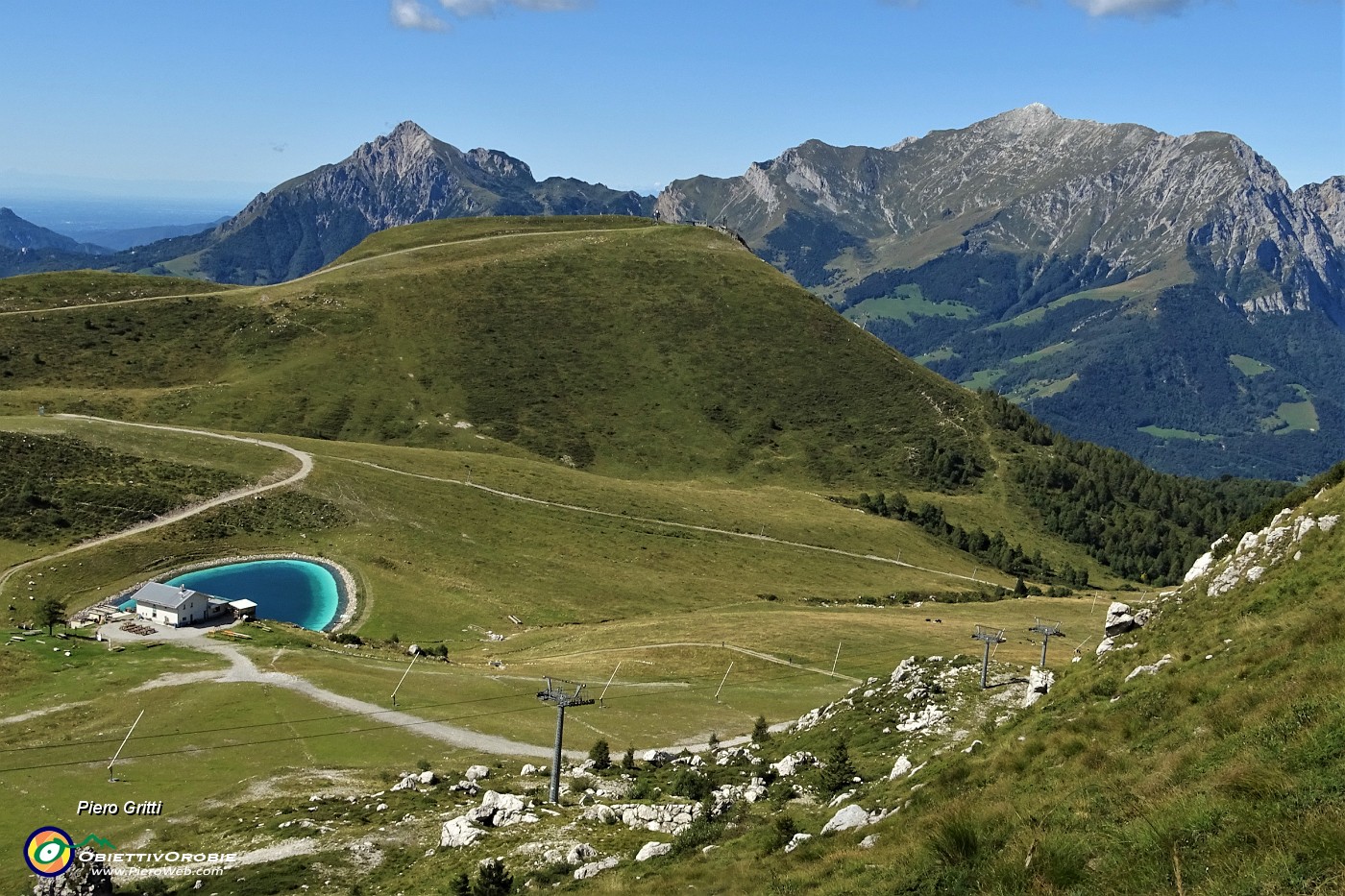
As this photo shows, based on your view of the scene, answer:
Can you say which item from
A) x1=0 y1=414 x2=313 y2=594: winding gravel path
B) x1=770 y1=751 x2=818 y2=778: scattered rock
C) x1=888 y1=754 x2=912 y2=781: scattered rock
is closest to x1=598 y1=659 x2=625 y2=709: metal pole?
x1=770 y1=751 x2=818 y2=778: scattered rock

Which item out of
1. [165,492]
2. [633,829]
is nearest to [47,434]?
[165,492]

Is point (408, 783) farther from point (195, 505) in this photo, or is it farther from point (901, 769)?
point (195, 505)

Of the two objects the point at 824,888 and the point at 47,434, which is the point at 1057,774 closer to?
the point at 824,888

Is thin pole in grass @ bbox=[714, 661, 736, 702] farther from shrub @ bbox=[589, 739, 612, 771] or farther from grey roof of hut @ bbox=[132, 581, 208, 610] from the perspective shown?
grey roof of hut @ bbox=[132, 581, 208, 610]

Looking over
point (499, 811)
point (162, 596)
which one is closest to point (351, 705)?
point (499, 811)

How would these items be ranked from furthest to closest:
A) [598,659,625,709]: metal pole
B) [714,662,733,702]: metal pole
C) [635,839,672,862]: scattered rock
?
[714,662,733,702]: metal pole → [598,659,625,709]: metal pole → [635,839,672,862]: scattered rock

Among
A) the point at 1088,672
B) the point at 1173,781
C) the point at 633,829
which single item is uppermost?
the point at 1173,781
